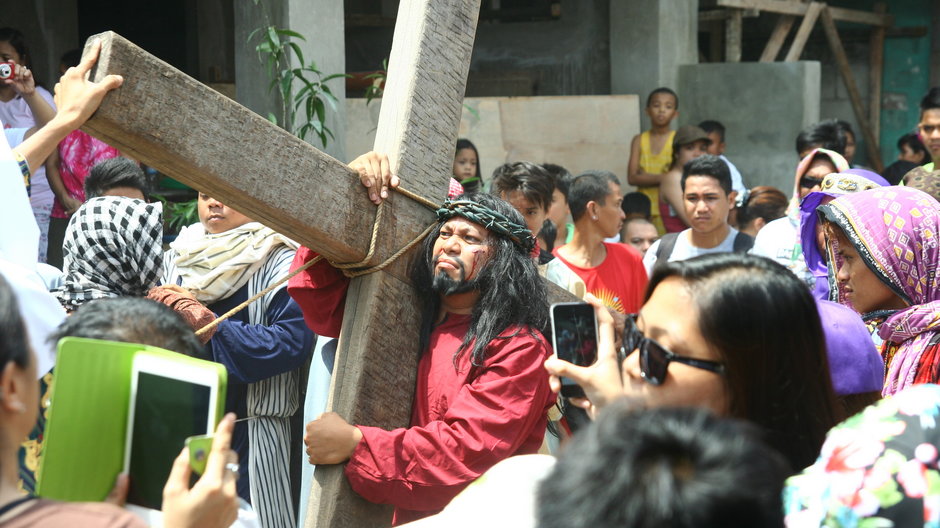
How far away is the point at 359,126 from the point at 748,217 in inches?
98.1

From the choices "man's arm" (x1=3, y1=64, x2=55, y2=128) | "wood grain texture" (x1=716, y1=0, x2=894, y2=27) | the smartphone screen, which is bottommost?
the smartphone screen

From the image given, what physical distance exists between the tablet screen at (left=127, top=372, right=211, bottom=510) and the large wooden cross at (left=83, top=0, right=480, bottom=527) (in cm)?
74

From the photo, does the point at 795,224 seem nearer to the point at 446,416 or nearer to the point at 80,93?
the point at 446,416

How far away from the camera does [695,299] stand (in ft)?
5.61

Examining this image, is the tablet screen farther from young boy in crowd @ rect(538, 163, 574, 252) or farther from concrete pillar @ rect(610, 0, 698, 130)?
concrete pillar @ rect(610, 0, 698, 130)

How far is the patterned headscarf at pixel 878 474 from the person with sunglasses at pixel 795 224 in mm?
3399

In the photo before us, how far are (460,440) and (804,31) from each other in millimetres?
8261

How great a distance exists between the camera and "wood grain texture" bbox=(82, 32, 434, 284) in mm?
2105

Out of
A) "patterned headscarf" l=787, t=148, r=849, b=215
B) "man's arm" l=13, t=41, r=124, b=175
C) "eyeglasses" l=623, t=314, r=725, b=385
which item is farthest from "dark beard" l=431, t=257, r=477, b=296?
"patterned headscarf" l=787, t=148, r=849, b=215

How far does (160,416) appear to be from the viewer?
1562 mm

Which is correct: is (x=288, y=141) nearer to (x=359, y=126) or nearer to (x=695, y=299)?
(x=695, y=299)

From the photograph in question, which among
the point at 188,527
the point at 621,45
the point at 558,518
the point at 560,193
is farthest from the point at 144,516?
the point at 621,45

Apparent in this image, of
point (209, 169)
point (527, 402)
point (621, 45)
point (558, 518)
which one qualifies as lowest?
point (527, 402)

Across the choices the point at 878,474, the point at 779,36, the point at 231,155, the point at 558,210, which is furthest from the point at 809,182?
the point at 779,36
